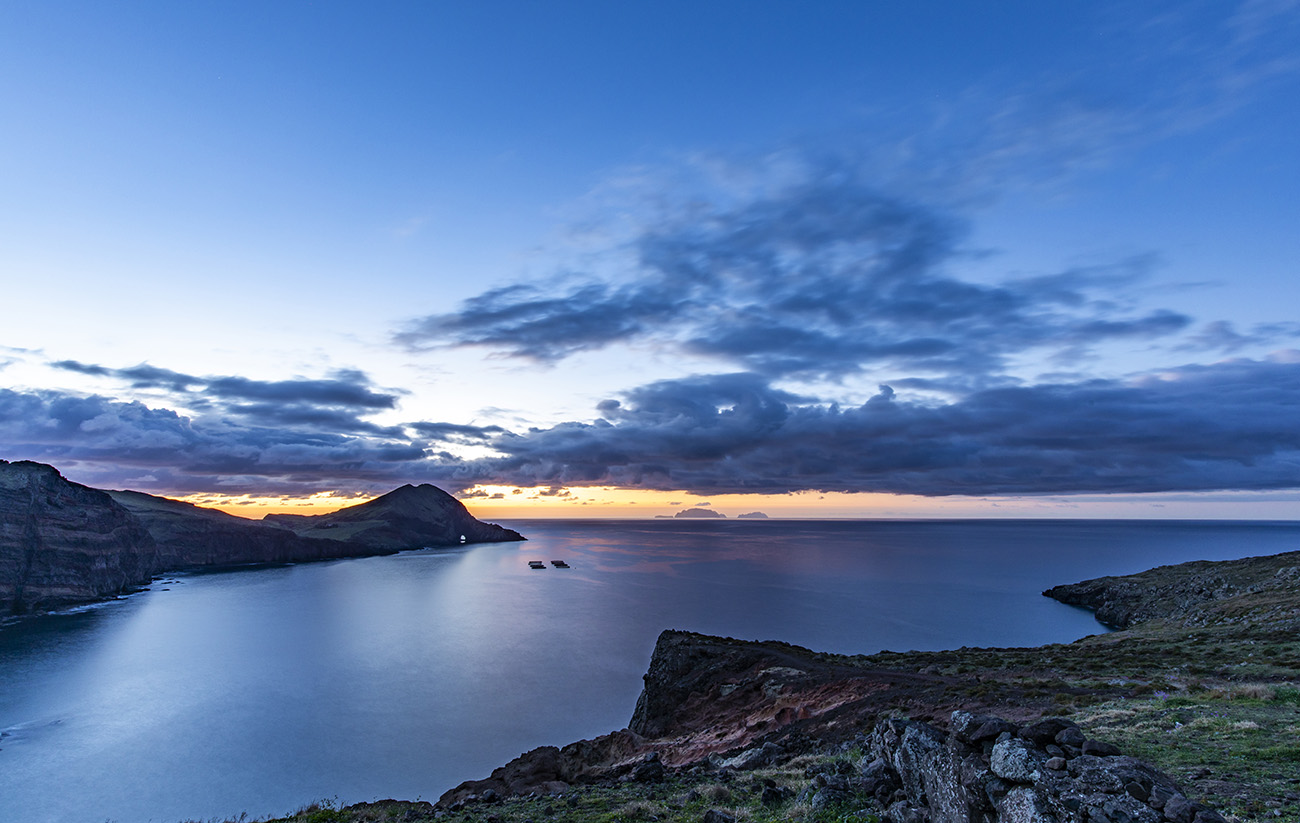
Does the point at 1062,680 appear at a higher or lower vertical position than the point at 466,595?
higher

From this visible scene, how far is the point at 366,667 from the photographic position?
232 feet

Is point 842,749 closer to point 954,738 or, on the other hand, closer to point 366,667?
point 954,738

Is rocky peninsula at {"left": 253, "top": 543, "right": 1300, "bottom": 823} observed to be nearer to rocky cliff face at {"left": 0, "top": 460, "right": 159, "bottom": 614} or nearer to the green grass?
the green grass

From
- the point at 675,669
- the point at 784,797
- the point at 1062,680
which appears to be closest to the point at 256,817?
the point at 675,669

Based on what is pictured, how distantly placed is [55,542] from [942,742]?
171 metres

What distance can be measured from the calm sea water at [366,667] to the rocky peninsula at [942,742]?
50.5ft

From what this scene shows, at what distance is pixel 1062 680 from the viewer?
30.1 m

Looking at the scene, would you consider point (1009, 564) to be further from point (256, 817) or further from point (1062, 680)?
point (256, 817)

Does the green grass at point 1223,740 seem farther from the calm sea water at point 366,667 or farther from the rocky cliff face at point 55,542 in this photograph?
the rocky cliff face at point 55,542

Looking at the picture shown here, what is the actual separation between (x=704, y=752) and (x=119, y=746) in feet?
166

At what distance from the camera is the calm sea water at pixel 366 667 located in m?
41.0

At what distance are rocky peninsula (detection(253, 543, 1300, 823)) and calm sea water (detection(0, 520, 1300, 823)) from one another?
50.5 feet

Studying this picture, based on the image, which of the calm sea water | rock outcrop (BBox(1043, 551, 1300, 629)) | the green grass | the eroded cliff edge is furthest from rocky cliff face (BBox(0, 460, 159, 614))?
rock outcrop (BBox(1043, 551, 1300, 629))

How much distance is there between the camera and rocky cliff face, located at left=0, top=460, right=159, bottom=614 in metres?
112
